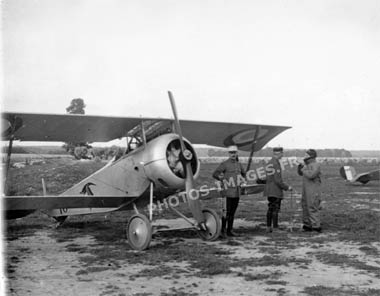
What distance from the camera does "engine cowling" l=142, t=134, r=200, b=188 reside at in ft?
→ 24.6

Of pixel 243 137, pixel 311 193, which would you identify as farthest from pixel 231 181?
pixel 243 137

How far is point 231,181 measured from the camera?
27.9ft

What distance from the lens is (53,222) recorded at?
10.6 metres

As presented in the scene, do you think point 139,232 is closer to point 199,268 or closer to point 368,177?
point 199,268

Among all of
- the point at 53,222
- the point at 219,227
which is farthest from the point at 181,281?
the point at 53,222

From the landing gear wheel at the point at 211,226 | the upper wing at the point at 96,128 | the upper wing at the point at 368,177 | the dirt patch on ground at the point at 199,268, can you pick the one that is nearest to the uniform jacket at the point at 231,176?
the landing gear wheel at the point at 211,226

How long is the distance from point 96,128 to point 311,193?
4644mm

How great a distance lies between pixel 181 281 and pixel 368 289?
7.04ft

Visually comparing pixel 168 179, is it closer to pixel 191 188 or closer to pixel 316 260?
pixel 191 188

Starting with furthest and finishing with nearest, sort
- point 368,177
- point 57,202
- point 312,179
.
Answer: point 368,177 → point 312,179 → point 57,202

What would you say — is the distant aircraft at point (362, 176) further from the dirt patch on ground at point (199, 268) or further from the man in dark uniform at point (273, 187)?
the dirt patch on ground at point (199, 268)

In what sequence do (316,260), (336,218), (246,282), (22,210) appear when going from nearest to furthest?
(246,282)
(316,260)
(22,210)
(336,218)

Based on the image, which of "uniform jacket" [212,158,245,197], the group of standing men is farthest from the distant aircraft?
"uniform jacket" [212,158,245,197]

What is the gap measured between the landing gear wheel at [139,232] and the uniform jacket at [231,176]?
6.28ft
